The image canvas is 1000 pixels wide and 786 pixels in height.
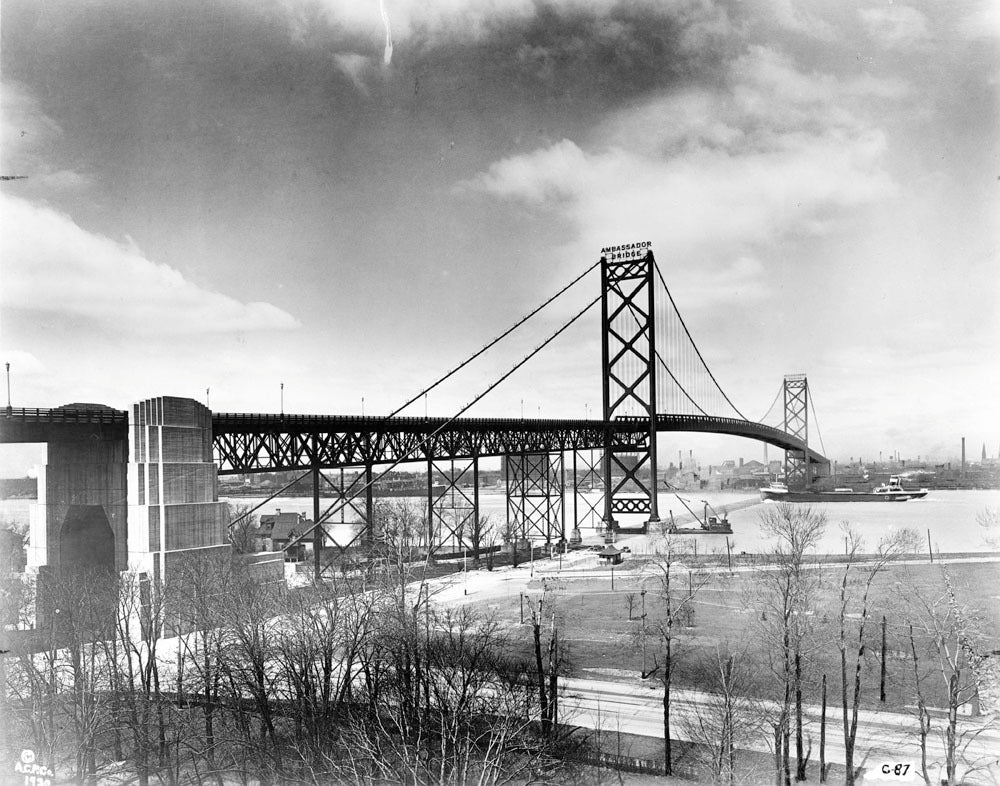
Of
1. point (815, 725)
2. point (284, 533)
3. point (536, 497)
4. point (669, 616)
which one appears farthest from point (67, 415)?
point (536, 497)

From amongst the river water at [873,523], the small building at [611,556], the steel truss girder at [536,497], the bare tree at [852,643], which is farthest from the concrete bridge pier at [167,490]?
the steel truss girder at [536,497]

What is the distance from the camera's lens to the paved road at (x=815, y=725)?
1812 cm

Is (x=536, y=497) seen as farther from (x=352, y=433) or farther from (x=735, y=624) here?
(x=735, y=624)

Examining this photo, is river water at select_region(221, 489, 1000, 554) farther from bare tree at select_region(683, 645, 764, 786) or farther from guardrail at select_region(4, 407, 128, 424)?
bare tree at select_region(683, 645, 764, 786)

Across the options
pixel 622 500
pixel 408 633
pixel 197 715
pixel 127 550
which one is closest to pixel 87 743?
pixel 197 715

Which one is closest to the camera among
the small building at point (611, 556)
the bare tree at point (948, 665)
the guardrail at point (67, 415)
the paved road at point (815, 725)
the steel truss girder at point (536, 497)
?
the bare tree at point (948, 665)

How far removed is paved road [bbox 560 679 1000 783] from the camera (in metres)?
18.1

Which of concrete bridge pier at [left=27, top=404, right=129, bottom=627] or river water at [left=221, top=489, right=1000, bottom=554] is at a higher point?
concrete bridge pier at [left=27, top=404, right=129, bottom=627]

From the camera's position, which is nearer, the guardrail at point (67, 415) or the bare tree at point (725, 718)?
the bare tree at point (725, 718)

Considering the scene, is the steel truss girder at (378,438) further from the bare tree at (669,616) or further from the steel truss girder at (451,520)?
the bare tree at (669,616)

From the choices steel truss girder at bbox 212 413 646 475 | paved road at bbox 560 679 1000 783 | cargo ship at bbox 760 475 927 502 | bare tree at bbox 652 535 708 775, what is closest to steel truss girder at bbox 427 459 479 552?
steel truss girder at bbox 212 413 646 475

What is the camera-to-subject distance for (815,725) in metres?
20.1

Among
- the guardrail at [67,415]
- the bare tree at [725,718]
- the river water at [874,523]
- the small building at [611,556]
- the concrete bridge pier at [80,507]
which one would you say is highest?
the guardrail at [67,415]

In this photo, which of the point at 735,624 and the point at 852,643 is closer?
the point at 852,643
